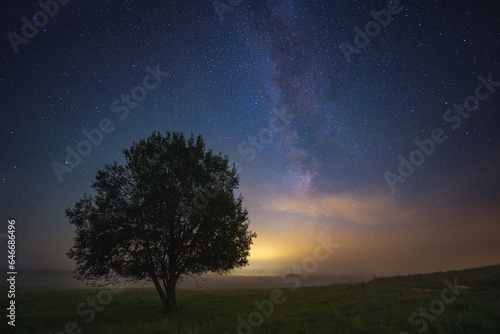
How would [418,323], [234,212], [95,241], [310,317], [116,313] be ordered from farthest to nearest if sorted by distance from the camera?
[234,212]
[116,313]
[95,241]
[310,317]
[418,323]

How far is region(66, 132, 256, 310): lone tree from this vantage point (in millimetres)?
20625

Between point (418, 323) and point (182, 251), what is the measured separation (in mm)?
17585

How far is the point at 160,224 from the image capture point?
2084 centimetres

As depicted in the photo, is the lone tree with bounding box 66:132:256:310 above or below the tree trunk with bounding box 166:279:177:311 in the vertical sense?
above

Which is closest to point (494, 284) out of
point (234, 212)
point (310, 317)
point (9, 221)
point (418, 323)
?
point (418, 323)

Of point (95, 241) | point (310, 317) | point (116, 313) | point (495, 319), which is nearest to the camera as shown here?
point (495, 319)

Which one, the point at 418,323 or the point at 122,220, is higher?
the point at 122,220

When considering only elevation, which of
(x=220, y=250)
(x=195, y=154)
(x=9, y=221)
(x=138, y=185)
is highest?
(x=195, y=154)

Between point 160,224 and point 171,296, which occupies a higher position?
point 160,224

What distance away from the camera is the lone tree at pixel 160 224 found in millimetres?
20625

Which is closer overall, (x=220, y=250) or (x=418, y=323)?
(x=418, y=323)

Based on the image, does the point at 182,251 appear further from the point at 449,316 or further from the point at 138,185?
the point at 449,316

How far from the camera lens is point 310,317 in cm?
1612

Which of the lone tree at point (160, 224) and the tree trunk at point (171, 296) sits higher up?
the lone tree at point (160, 224)
